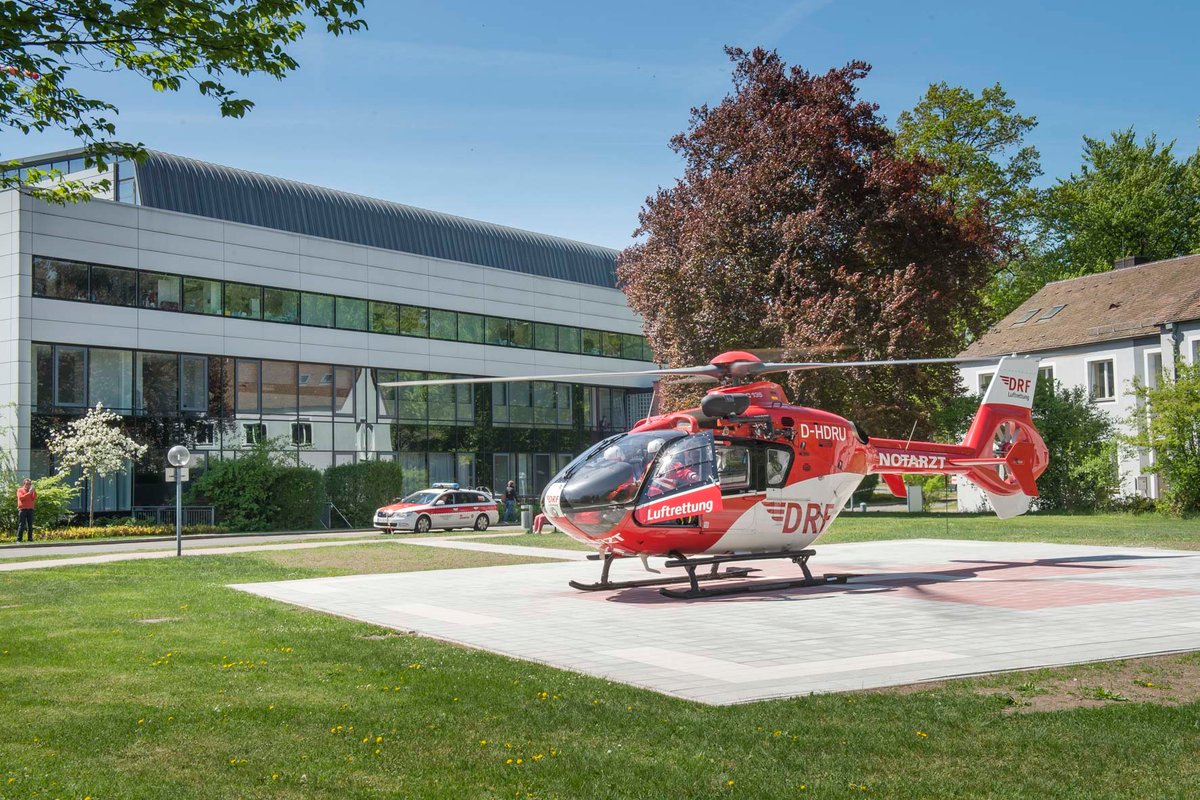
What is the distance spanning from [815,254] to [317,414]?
74.9 feet

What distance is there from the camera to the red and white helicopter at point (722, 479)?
46.4 ft

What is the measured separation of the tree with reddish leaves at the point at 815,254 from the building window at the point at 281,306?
54.7 feet

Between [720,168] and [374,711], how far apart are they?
28.8m

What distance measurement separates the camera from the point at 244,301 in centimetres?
4212

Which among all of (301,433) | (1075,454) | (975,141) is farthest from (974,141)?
(301,433)

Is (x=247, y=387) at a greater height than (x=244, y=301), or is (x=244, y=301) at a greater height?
(x=244, y=301)

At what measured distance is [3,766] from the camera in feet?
20.2

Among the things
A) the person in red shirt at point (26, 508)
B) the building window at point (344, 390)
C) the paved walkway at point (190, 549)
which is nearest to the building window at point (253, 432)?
the building window at point (344, 390)

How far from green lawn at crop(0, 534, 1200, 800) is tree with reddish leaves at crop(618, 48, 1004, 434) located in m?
21.8

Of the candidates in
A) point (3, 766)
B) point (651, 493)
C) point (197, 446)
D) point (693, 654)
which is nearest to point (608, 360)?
point (197, 446)

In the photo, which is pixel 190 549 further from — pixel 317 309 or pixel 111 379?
pixel 317 309

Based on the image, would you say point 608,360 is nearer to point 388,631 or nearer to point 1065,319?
point 1065,319

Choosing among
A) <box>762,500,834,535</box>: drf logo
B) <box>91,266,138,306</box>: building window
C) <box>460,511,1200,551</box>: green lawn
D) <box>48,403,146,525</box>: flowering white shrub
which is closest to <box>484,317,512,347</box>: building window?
<box>91,266,138,306</box>: building window

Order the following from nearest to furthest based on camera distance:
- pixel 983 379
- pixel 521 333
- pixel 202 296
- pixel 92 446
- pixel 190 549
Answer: pixel 190 549
pixel 92 446
pixel 202 296
pixel 983 379
pixel 521 333
